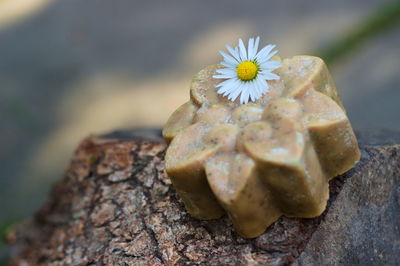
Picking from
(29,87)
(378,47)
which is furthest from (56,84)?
(378,47)

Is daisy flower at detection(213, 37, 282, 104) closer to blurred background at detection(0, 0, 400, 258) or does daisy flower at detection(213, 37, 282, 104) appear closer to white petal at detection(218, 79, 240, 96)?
white petal at detection(218, 79, 240, 96)

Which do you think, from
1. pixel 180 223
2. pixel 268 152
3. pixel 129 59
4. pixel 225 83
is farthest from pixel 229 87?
pixel 129 59

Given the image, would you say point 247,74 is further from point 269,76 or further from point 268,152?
point 268,152

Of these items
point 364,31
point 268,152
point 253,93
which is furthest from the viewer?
point 364,31

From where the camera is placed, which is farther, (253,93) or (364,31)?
(364,31)

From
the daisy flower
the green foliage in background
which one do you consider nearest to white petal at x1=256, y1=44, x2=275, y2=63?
the daisy flower

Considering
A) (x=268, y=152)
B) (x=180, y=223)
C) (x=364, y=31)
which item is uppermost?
(x=268, y=152)
